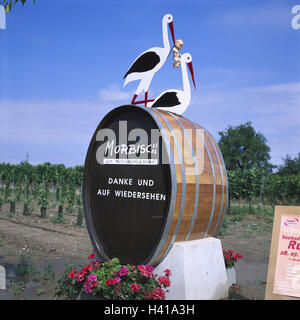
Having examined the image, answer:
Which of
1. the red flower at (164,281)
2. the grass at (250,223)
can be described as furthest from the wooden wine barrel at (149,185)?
the grass at (250,223)

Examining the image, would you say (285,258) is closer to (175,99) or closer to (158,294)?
(158,294)

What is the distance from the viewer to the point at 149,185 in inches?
167

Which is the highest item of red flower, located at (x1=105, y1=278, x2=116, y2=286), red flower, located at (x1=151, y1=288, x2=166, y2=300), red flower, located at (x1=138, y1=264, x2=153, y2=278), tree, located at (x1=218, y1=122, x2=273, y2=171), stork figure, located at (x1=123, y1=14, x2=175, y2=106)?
tree, located at (x1=218, y1=122, x2=273, y2=171)

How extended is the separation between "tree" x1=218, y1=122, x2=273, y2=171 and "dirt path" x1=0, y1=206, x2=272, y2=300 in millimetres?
39361

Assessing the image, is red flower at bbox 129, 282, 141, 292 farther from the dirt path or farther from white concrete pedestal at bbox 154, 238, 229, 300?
the dirt path

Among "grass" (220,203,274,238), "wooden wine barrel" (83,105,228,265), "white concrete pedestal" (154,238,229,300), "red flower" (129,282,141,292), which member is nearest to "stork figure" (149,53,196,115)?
"wooden wine barrel" (83,105,228,265)

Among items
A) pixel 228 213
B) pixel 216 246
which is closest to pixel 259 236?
pixel 228 213

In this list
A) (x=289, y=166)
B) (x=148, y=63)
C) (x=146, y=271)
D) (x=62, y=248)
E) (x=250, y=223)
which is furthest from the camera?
(x=289, y=166)

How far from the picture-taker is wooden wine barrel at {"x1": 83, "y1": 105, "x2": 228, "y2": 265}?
410 centimetres

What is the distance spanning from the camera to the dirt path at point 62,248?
5151 mm

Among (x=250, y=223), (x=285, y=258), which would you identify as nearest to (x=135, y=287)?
(x=285, y=258)

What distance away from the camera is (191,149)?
4.39 m

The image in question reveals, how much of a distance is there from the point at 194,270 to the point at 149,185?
3.74 feet

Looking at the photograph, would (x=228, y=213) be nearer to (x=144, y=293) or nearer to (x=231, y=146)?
(x=144, y=293)
